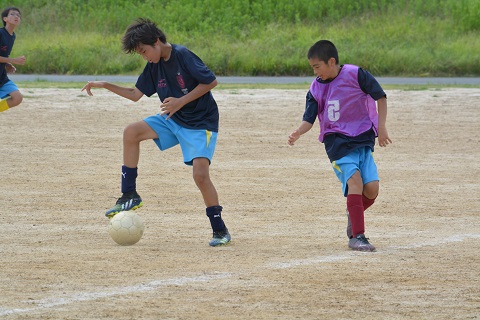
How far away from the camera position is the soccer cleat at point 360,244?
259 inches

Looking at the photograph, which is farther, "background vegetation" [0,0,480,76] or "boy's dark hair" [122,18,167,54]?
"background vegetation" [0,0,480,76]

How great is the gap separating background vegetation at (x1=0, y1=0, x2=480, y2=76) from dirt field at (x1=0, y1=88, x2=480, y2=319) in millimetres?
9725

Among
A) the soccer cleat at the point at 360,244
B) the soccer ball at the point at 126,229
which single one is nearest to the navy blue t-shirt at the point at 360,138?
the soccer cleat at the point at 360,244

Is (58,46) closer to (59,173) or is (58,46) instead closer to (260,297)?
(59,173)

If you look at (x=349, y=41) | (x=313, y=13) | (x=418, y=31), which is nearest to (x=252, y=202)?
(x=349, y=41)

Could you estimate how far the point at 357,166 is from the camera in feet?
22.2

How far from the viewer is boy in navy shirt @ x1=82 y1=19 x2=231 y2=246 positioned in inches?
266

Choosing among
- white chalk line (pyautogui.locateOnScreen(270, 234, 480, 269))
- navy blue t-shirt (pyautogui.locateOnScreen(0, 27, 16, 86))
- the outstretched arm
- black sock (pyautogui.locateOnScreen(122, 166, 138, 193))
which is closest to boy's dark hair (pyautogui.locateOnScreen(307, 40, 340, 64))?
the outstretched arm

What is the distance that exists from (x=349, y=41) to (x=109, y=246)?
66.3 feet

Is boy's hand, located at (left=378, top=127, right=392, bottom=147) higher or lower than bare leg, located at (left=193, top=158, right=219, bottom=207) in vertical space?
higher

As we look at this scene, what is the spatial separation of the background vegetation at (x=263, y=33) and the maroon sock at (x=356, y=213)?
17093 millimetres

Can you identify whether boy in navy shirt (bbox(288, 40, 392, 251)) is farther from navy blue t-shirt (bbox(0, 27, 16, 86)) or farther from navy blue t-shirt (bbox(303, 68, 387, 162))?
navy blue t-shirt (bbox(0, 27, 16, 86))

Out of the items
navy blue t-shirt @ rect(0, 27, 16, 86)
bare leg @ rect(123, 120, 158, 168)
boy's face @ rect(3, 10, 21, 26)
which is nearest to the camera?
bare leg @ rect(123, 120, 158, 168)

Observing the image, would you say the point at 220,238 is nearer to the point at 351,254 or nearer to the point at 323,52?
the point at 351,254
